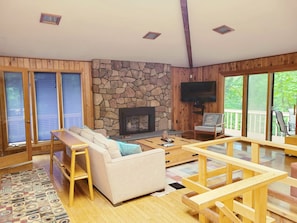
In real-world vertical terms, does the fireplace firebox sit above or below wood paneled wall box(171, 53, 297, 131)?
below

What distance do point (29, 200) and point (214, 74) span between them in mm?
6009

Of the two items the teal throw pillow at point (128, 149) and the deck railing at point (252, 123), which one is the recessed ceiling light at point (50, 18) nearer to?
the teal throw pillow at point (128, 149)

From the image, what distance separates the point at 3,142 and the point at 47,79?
5.86ft

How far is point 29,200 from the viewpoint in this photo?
9.69 feet

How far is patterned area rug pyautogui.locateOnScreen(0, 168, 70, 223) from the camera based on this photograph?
2551mm

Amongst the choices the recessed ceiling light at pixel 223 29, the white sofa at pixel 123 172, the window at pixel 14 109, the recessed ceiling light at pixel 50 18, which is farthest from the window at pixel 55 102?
the recessed ceiling light at pixel 223 29

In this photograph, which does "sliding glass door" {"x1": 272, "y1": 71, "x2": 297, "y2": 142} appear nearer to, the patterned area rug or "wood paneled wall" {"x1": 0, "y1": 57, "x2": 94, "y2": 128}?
"wood paneled wall" {"x1": 0, "y1": 57, "x2": 94, "y2": 128}

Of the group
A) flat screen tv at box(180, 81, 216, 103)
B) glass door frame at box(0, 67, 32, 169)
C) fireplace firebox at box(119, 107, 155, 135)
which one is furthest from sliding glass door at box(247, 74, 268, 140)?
glass door frame at box(0, 67, 32, 169)

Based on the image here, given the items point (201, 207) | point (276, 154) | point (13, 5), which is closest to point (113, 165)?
point (201, 207)

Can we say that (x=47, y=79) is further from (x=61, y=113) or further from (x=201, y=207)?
(x=201, y=207)

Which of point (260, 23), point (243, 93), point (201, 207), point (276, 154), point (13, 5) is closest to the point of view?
point (201, 207)

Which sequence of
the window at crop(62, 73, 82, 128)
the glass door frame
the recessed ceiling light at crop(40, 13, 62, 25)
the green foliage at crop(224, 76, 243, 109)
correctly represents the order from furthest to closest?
1. the green foliage at crop(224, 76, 243, 109)
2. the window at crop(62, 73, 82, 128)
3. the glass door frame
4. the recessed ceiling light at crop(40, 13, 62, 25)

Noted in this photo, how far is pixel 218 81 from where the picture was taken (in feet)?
22.7

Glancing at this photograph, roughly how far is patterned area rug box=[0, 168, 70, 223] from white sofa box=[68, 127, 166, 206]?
59 cm
